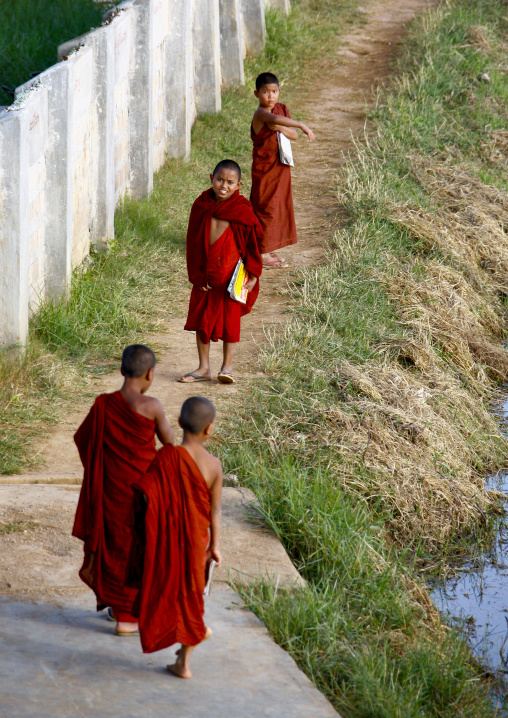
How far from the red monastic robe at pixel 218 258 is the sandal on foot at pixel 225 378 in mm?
207

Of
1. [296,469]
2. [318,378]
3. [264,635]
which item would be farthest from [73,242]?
[264,635]

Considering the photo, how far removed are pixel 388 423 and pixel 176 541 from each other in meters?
2.59

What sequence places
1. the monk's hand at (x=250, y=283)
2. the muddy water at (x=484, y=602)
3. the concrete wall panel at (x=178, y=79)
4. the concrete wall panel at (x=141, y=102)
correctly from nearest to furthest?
the muddy water at (x=484, y=602), the monk's hand at (x=250, y=283), the concrete wall panel at (x=141, y=102), the concrete wall panel at (x=178, y=79)

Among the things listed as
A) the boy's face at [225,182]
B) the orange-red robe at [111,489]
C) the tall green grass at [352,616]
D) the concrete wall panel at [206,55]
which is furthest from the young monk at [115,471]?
the concrete wall panel at [206,55]

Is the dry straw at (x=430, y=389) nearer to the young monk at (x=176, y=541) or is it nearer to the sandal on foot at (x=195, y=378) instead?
the sandal on foot at (x=195, y=378)

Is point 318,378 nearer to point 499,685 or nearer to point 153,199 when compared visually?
point 499,685

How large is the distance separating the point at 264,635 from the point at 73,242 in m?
3.79

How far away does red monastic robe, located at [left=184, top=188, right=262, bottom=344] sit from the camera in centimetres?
525

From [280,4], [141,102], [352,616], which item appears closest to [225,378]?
[352,616]

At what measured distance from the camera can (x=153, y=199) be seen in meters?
8.34

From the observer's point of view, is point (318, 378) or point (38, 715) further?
point (318, 378)

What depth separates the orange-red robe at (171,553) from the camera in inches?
113

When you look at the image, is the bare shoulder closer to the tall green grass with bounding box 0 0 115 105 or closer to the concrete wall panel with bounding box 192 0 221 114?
the tall green grass with bounding box 0 0 115 105

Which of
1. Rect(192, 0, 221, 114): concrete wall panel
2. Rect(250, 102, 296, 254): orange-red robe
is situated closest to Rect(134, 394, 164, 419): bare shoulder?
Rect(250, 102, 296, 254): orange-red robe
